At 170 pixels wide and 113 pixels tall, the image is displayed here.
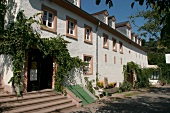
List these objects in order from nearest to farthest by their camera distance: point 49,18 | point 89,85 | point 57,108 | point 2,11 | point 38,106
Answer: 1. point 38,106
2. point 57,108
3. point 2,11
4. point 49,18
5. point 89,85

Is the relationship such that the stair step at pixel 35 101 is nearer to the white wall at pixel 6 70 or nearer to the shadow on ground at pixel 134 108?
the white wall at pixel 6 70

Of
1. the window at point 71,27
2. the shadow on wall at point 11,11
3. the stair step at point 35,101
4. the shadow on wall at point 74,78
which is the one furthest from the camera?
the window at point 71,27

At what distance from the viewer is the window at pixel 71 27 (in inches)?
539

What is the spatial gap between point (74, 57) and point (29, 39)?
457cm

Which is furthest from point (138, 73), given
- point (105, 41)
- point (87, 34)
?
point (87, 34)

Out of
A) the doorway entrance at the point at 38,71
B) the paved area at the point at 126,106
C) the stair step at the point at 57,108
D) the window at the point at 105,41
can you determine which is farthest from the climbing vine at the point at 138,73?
the stair step at the point at 57,108

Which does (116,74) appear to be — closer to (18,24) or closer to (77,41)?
(77,41)

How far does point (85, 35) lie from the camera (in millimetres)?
16016

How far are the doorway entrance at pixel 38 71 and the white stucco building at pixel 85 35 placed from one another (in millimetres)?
1418

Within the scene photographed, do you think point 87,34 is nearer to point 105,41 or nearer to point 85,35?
point 85,35

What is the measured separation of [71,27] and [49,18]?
2397 millimetres

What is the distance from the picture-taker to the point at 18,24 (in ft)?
31.5

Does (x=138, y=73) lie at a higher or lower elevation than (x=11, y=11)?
lower

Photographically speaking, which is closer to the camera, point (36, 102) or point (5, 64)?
point (36, 102)
